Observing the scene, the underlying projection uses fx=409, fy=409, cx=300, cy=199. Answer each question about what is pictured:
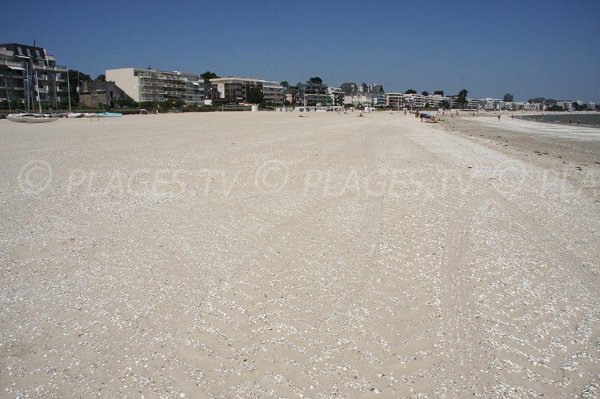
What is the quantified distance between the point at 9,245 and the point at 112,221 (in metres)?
1.52

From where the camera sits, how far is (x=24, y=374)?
9.98ft

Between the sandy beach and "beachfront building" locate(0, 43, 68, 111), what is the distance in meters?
77.9

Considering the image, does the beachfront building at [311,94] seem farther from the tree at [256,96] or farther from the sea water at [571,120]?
the sea water at [571,120]

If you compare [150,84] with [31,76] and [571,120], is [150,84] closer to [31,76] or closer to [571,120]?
[31,76]

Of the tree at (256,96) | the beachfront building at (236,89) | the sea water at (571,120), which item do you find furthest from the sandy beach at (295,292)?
the beachfront building at (236,89)

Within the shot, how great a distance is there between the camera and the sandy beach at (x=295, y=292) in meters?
3.08

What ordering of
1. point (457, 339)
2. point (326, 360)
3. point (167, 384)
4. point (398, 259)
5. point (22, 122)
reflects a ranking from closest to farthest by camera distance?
1. point (167, 384)
2. point (326, 360)
3. point (457, 339)
4. point (398, 259)
5. point (22, 122)

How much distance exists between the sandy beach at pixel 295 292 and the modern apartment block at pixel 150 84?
112 meters

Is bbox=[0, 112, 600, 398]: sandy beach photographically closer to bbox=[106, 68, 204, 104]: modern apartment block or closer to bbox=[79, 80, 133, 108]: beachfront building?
bbox=[79, 80, 133, 108]: beachfront building

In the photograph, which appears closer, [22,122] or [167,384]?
[167,384]

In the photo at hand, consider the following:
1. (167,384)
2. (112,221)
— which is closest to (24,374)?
(167,384)

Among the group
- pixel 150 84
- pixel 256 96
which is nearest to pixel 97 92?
pixel 150 84

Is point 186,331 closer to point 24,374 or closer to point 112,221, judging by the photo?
point 24,374

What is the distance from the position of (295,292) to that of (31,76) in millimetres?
91686
